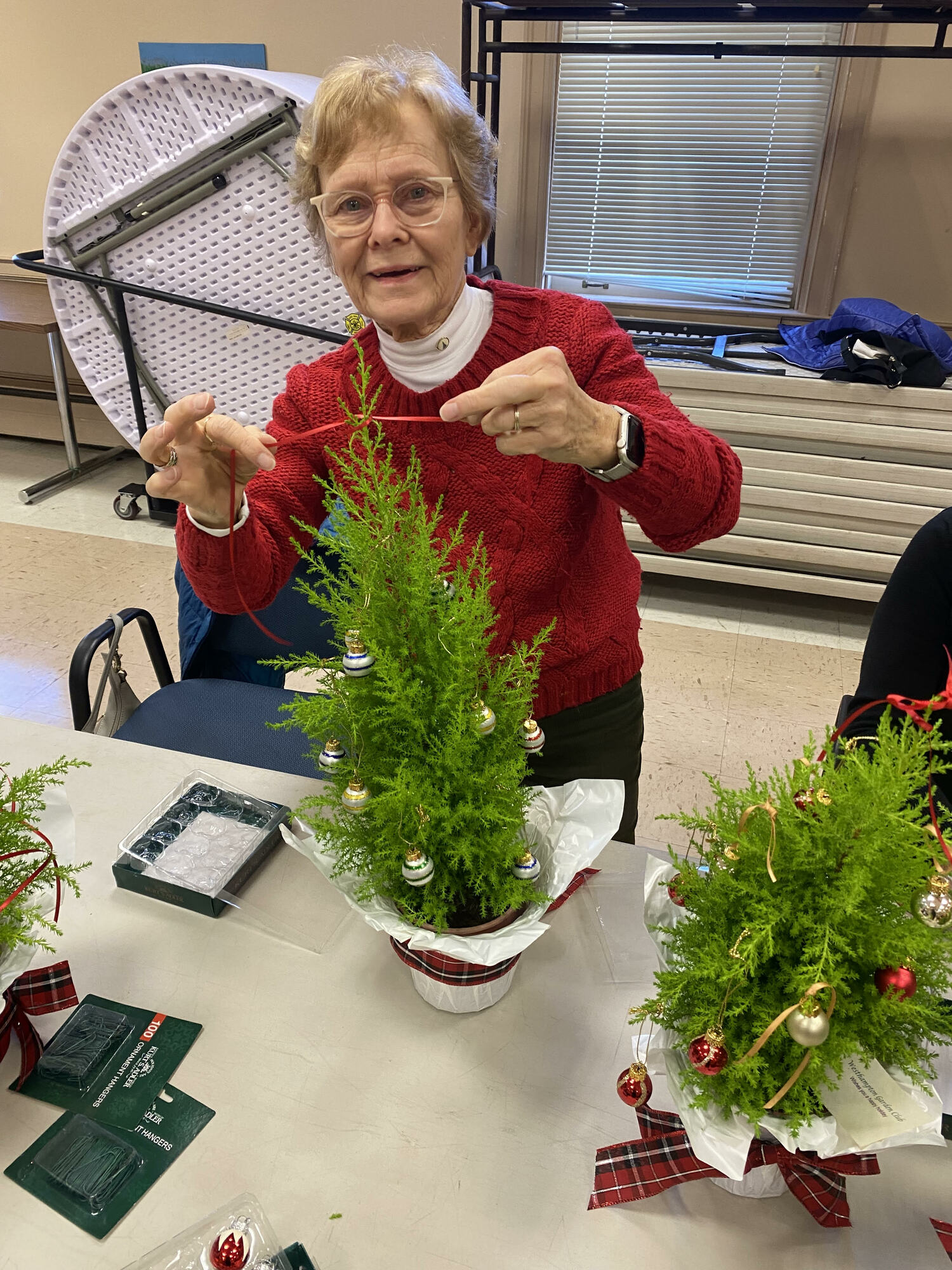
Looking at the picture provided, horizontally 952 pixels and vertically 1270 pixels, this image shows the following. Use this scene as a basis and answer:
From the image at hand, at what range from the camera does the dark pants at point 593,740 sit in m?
1.30

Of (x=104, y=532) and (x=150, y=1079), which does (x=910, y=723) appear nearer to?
(x=150, y=1079)

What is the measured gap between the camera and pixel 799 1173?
69cm

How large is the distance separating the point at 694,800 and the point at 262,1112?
5.63ft

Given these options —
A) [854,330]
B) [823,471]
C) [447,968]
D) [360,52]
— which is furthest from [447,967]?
[360,52]

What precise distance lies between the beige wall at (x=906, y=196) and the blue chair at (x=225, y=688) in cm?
267

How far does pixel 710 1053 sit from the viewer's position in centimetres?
61

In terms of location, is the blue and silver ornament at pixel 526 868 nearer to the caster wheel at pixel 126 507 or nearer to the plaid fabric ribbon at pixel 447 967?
the plaid fabric ribbon at pixel 447 967

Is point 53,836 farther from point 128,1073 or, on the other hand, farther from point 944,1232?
point 944,1232

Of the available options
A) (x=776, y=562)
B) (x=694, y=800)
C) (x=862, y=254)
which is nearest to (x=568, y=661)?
(x=694, y=800)

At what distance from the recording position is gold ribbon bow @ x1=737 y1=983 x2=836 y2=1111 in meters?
0.58

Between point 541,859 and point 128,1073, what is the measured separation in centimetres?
46

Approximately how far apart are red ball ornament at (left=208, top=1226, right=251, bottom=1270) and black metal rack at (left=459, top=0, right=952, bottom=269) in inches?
112

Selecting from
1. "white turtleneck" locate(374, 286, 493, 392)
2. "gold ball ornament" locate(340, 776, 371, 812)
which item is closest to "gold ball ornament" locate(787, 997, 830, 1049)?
"gold ball ornament" locate(340, 776, 371, 812)

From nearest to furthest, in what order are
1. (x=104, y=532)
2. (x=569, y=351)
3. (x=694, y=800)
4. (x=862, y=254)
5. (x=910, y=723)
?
(x=910, y=723) → (x=569, y=351) → (x=694, y=800) → (x=862, y=254) → (x=104, y=532)
